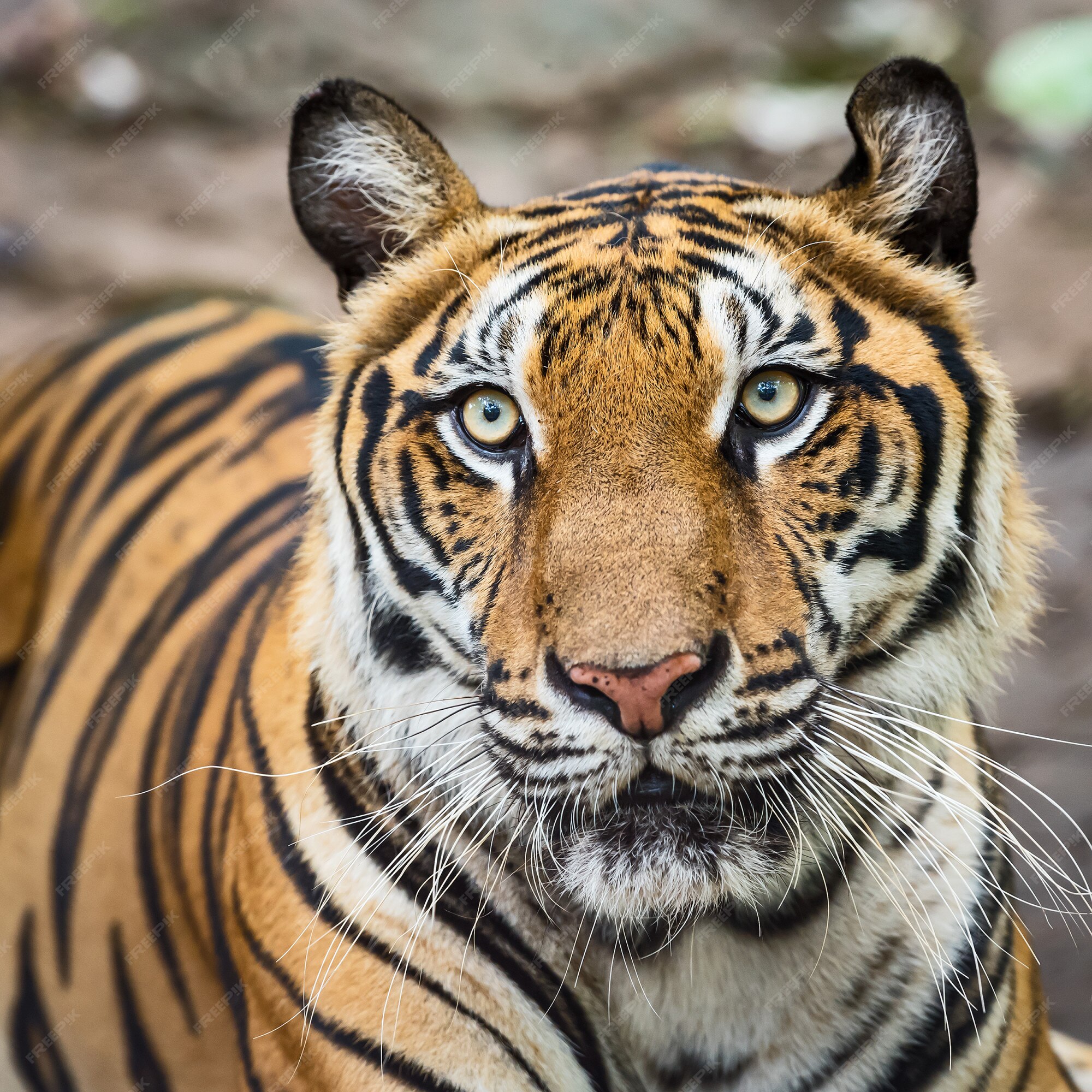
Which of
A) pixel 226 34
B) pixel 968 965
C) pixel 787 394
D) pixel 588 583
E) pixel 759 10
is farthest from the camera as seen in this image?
pixel 759 10

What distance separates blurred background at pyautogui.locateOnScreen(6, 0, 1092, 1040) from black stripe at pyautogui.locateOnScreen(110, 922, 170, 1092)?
211 cm

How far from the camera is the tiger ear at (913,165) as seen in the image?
4.99 feet

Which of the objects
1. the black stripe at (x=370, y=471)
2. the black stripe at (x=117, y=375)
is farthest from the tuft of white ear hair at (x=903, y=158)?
the black stripe at (x=117, y=375)

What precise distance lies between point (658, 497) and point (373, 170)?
0.68 meters

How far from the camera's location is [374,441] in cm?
155

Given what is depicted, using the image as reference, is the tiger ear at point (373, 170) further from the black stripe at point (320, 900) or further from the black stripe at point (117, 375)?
the black stripe at point (117, 375)

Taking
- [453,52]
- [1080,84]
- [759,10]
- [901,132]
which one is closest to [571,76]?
[453,52]

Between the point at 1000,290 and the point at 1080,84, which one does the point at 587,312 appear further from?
the point at 1080,84

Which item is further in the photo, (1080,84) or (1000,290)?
(1080,84)

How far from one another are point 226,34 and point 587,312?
479 centimetres

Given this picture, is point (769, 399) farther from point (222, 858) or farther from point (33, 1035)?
point (33, 1035)

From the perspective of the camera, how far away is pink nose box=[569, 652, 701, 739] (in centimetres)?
119

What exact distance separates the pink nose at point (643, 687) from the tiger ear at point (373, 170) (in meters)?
0.78

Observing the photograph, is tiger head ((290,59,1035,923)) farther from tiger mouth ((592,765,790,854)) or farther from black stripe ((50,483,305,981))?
black stripe ((50,483,305,981))
